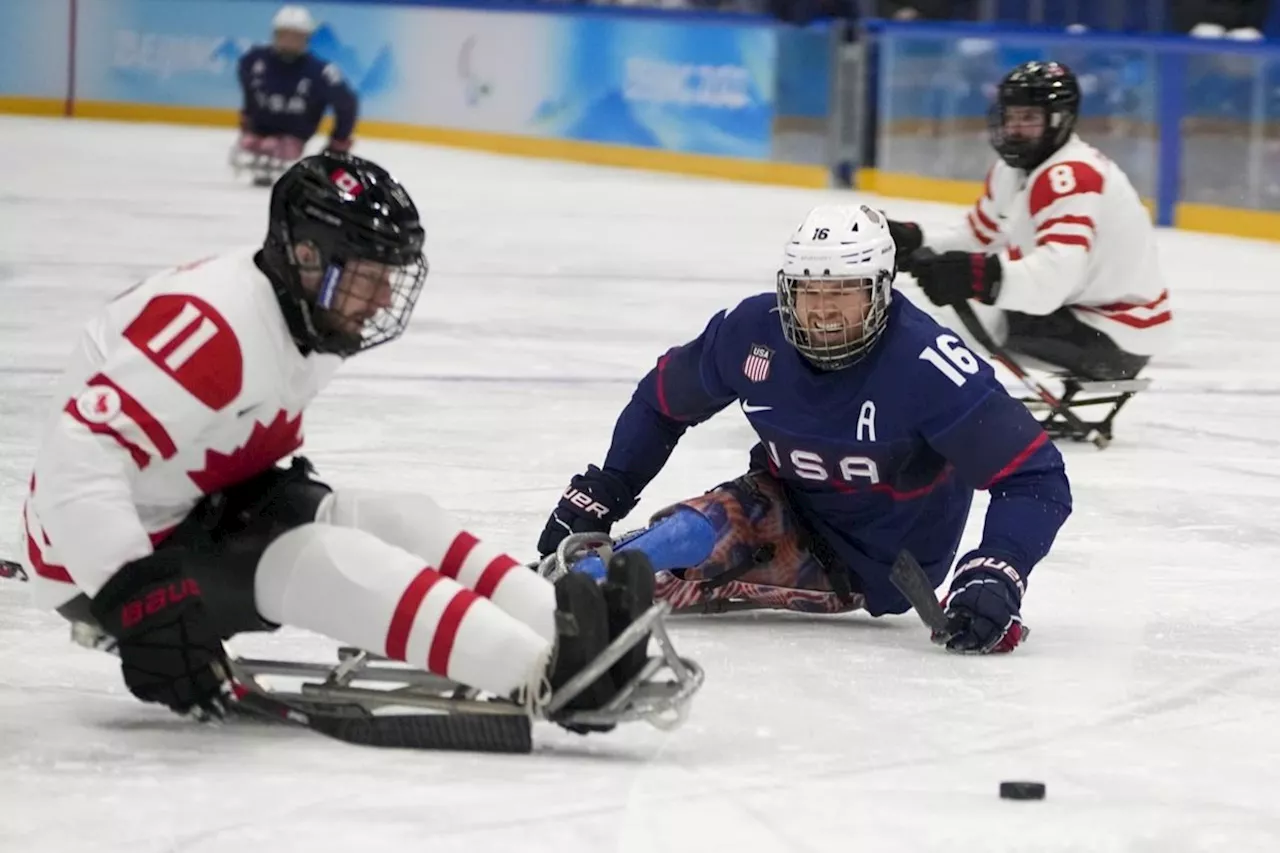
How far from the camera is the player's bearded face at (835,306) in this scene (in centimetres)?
378

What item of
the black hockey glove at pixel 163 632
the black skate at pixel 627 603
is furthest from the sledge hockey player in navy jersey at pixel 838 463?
the black hockey glove at pixel 163 632

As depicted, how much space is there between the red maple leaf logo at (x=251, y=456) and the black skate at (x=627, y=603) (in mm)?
527

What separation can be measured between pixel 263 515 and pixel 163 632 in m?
0.27

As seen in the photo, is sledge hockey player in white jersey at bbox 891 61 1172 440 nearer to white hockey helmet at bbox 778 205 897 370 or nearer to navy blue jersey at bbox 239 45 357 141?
white hockey helmet at bbox 778 205 897 370

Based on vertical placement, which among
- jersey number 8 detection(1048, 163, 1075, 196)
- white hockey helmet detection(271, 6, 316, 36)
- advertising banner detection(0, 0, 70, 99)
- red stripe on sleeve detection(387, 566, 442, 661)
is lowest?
advertising banner detection(0, 0, 70, 99)

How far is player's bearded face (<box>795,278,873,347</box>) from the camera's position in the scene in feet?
12.4

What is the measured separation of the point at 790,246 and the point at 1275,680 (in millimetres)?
1043

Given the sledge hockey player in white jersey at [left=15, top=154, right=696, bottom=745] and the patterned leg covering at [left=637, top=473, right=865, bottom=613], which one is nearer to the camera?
the sledge hockey player in white jersey at [left=15, top=154, right=696, bottom=745]

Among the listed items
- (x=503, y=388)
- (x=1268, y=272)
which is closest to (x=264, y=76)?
(x=1268, y=272)

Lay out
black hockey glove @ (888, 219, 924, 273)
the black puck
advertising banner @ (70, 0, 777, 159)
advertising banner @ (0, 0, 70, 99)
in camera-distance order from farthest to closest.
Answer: advertising banner @ (0, 0, 70, 99) < advertising banner @ (70, 0, 777, 159) < black hockey glove @ (888, 219, 924, 273) < the black puck

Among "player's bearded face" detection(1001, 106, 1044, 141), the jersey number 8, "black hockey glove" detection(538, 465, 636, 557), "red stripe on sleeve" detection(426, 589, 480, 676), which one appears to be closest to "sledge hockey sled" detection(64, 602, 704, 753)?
"red stripe on sleeve" detection(426, 589, 480, 676)

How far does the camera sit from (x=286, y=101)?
14.5m

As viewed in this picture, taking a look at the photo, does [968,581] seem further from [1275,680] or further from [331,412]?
[331,412]

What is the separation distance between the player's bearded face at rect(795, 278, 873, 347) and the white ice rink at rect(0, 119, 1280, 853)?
0.53 metres
